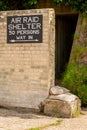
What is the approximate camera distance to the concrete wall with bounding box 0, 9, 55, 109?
10.0 meters

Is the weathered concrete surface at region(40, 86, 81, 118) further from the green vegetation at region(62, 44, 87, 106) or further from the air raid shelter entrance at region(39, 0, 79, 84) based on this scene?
the air raid shelter entrance at region(39, 0, 79, 84)

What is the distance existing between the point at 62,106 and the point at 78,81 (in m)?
1.59

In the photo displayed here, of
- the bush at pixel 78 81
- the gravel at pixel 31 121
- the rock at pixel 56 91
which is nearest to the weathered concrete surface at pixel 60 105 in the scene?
the rock at pixel 56 91

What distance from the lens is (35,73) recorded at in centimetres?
1014

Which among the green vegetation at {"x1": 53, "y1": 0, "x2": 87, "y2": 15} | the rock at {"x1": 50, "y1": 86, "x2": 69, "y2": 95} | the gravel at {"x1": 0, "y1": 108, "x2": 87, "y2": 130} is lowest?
the gravel at {"x1": 0, "y1": 108, "x2": 87, "y2": 130}

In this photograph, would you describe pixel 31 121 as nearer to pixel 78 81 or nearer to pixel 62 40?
pixel 78 81

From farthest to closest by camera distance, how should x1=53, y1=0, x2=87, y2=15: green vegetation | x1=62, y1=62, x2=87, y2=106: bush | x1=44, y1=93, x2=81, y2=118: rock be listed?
x1=53, y1=0, x2=87, y2=15: green vegetation < x1=62, y1=62, x2=87, y2=106: bush < x1=44, y1=93, x2=81, y2=118: rock

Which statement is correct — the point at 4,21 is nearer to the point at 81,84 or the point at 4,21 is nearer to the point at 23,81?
the point at 23,81

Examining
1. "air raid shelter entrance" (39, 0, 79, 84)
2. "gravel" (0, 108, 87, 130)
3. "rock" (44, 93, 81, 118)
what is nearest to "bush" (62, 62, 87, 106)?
"gravel" (0, 108, 87, 130)

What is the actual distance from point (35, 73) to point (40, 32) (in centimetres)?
107

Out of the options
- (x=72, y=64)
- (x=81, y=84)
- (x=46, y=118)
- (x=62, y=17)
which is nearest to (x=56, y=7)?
(x=62, y=17)

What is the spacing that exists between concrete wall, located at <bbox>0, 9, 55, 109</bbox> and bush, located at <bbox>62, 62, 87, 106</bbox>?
3.05 ft

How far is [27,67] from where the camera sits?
10.3 m

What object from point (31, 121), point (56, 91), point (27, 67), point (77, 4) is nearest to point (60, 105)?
point (56, 91)
